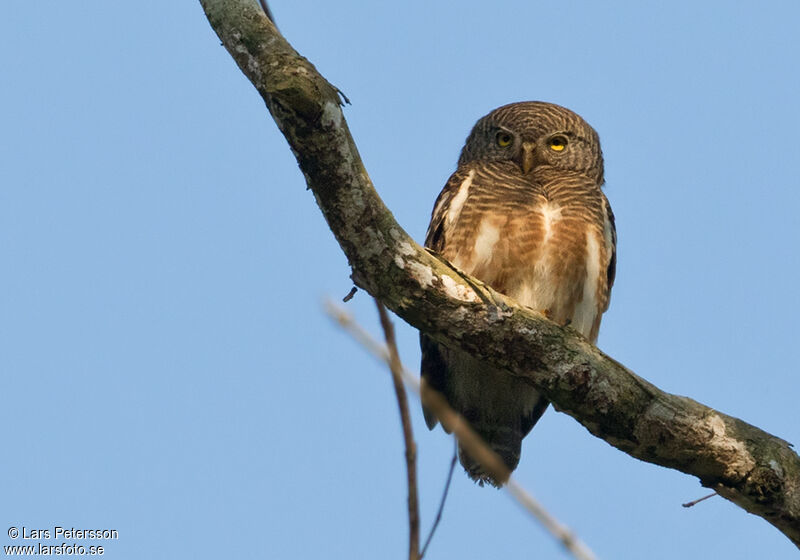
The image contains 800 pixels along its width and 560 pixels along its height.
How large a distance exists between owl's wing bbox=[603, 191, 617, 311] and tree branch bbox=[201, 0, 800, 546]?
5.51 feet

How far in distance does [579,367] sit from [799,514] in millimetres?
1172

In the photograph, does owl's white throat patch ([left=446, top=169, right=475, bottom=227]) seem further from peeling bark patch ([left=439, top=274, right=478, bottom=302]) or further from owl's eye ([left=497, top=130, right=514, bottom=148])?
peeling bark patch ([left=439, top=274, right=478, bottom=302])

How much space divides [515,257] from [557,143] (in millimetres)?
1564

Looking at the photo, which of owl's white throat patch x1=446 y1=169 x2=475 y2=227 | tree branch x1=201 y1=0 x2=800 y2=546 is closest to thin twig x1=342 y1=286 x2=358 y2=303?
tree branch x1=201 y1=0 x2=800 y2=546

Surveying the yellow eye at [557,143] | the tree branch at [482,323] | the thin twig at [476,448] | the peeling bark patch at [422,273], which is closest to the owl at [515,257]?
the yellow eye at [557,143]

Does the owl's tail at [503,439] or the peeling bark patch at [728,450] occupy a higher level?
the owl's tail at [503,439]

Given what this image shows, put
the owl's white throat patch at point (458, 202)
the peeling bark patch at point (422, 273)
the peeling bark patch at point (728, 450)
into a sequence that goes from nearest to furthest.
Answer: the peeling bark patch at point (422, 273)
the peeling bark patch at point (728, 450)
the owl's white throat patch at point (458, 202)

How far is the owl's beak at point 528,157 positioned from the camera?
254 inches

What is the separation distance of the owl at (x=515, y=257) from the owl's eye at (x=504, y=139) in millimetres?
246

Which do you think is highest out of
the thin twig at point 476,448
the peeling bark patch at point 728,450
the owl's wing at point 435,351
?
the owl's wing at point 435,351

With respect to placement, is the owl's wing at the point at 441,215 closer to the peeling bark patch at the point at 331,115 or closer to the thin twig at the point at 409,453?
the peeling bark patch at the point at 331,115

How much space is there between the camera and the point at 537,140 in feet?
21.9

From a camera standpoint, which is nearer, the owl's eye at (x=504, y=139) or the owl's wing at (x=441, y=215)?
the owl's wing at (x=441, y=215)

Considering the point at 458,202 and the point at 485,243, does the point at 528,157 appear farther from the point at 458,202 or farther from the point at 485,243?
the point at 485,243
